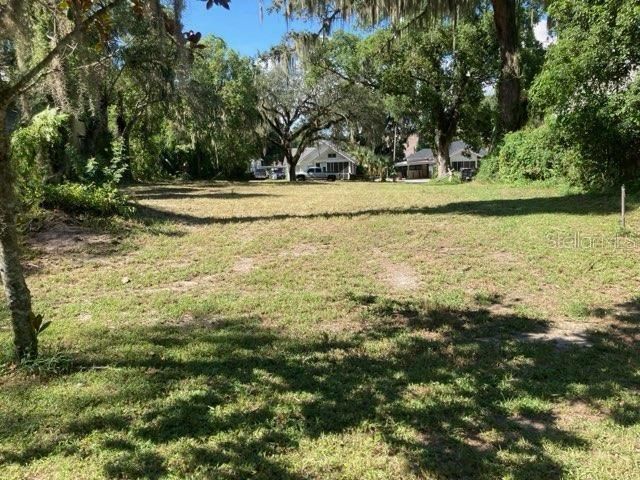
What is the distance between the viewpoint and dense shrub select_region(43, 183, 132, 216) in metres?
8.55

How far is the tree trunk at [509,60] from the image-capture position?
16.6 metres

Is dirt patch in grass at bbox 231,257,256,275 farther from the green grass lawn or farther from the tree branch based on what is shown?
the tree branch

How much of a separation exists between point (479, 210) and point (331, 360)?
759 centimetres

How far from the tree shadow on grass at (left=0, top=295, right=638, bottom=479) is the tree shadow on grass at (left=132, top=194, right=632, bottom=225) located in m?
5.62

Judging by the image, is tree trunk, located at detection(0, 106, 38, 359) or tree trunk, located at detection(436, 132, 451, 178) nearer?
tree trunk, located at detection(0, 106, 38, 359)

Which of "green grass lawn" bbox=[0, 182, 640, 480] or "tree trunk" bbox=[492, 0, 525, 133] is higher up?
"tree trunk" bbox=[492, 0, 525, 133]

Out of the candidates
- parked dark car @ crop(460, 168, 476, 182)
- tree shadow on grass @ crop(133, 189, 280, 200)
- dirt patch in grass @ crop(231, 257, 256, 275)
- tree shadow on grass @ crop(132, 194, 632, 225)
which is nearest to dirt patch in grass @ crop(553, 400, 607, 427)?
dirt patch in grass @ crop(231, 257, 256, 275)

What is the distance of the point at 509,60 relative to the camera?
16906mm

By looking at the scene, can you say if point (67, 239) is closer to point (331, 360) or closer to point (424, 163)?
point (331, 360)

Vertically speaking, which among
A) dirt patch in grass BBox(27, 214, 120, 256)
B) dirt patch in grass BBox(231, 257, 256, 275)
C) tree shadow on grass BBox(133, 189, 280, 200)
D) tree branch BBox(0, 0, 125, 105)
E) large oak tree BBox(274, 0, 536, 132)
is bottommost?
dirt patch in grass BBox(231, 257, 256, 275)

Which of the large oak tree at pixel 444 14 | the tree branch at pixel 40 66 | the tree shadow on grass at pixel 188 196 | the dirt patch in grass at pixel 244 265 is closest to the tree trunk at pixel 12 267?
the tree branch at pixel 40 66

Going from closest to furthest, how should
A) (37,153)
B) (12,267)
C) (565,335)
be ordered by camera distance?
(12,267), (565,335), (37,153)

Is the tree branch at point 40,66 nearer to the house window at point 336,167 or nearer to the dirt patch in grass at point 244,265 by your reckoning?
the dirt patch in grass at point 244,265

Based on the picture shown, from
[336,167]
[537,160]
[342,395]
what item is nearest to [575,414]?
[342,395]
